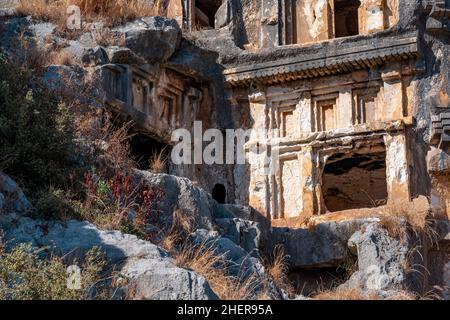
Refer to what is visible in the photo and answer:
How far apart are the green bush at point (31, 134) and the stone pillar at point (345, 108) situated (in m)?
6.31

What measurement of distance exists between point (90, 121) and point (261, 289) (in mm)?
4607

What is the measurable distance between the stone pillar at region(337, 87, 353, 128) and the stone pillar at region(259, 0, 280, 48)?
5.32ft

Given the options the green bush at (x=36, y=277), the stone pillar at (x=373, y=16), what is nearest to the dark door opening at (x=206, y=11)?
the stone pillar at (x=373, y=16)

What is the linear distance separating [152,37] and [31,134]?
548cm

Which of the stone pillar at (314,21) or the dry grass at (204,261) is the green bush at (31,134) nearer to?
the dry grass at (204,261)

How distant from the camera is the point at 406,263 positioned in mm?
16719

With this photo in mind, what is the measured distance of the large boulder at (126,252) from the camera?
11289 mm

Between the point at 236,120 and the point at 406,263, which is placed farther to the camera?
the point at 236,120

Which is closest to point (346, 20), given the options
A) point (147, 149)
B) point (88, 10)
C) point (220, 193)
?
point (220, 193)

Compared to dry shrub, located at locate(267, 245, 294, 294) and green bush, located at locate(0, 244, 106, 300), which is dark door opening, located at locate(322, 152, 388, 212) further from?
green bush, located at locate(0, 244, 106, 300)

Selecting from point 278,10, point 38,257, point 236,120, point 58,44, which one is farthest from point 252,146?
point 38,257

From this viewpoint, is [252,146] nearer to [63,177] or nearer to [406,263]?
[406,263]

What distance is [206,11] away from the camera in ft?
79.7

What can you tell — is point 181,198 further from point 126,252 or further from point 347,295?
point 126,252
